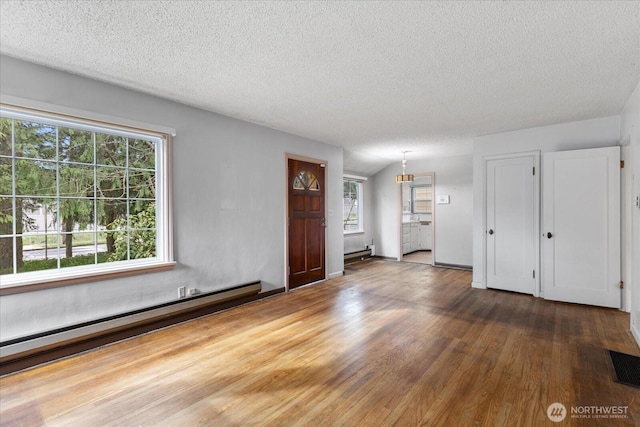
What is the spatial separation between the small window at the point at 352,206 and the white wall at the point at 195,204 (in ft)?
6.97

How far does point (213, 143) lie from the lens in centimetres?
380

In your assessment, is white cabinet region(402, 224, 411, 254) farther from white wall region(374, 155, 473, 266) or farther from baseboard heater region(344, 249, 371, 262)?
baseboard heater region(344, 249, 371, 262)

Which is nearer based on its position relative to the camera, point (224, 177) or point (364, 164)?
point (224, 177)

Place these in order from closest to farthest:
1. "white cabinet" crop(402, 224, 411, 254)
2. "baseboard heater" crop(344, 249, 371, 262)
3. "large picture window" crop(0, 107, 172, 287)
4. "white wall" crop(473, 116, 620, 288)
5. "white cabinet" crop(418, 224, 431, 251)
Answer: "large picture window" crop(0, 107, 172, 287) < "white wall" crop(473, 116, 620, 288) < "baseboard heater" crop(344, 249, 371, 262) < "white cabinet" crop(402, 224, 411, 254) < "white cabinet" crop(418, 224, 431, 251)

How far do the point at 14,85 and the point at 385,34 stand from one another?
2902 mm

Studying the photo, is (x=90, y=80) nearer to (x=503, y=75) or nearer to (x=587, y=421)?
(x=503, y=75)

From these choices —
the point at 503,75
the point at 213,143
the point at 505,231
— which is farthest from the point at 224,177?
the point at 505,231

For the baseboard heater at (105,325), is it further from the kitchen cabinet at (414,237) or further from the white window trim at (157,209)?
the kitchen cabinet at (414,237)

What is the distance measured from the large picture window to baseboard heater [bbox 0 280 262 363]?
0.46 metres
